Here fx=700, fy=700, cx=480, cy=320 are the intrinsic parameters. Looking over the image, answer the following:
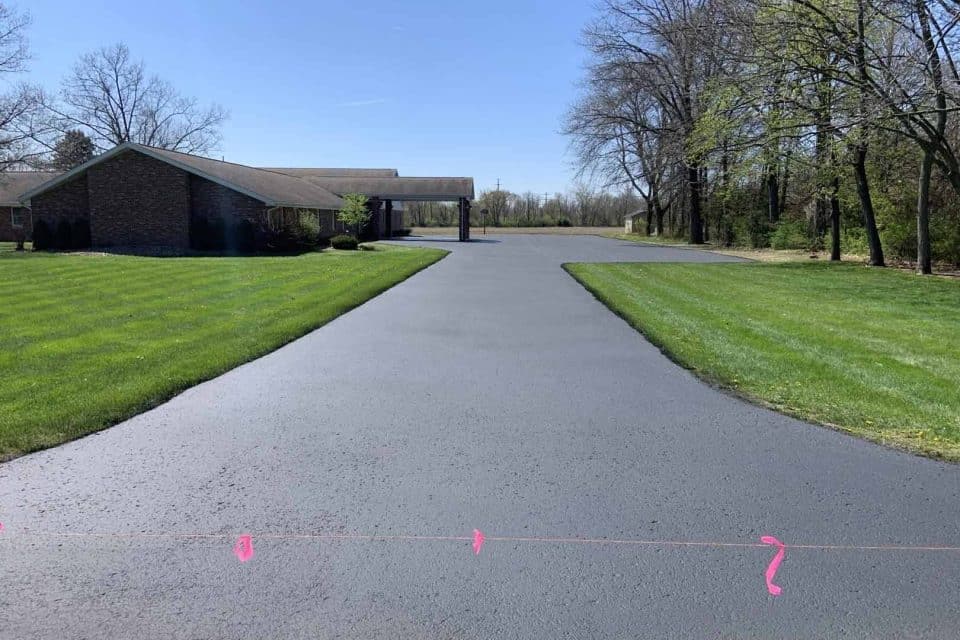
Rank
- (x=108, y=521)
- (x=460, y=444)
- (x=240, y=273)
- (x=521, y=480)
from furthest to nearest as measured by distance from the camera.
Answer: (x=240, y=273)
(x=460, y=444)
(x=521, y=480)
(x=108, y=521)

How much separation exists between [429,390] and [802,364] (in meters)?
4.45

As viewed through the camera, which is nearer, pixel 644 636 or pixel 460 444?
pixel 644 636

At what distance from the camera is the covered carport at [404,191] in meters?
48.2

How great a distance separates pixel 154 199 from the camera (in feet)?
103

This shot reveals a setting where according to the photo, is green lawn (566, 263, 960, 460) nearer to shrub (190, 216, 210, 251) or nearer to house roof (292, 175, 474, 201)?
shrub (190, 216, 210, 251)

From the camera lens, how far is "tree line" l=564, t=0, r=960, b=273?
17.1 meters

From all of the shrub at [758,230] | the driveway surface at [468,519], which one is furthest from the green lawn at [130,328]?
the shrub at [758,230]

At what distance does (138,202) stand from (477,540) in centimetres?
3235

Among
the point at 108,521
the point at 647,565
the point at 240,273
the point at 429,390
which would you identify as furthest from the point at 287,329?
the point at 240,273

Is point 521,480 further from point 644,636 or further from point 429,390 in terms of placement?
point 429,390

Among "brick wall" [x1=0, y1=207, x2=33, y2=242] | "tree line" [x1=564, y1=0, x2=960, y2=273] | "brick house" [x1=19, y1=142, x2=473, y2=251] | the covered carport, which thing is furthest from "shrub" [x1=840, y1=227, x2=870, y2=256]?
"brick wall" [x1=0, y1=207, x2=33, y2=242]

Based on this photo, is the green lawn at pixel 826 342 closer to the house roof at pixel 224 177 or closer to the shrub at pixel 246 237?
the shrub at pixel 246 237

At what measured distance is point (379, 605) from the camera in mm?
3141

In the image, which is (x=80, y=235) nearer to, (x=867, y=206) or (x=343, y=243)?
(x=343, y=243)
